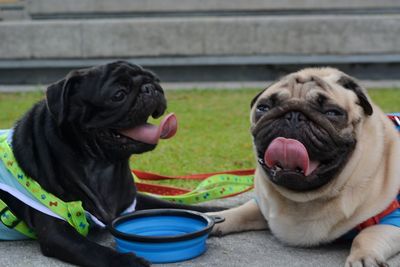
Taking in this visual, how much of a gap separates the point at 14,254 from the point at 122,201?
54 cm

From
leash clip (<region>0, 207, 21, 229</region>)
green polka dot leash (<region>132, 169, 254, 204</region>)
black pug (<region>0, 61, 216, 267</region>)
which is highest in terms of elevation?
black pug (<region>0, 61, 216, 267</region>)

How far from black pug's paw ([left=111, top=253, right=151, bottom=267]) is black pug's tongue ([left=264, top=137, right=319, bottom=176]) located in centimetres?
62

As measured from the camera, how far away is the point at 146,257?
2416mm

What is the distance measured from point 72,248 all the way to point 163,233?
1.45 ft

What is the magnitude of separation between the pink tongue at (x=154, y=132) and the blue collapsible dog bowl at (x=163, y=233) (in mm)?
333

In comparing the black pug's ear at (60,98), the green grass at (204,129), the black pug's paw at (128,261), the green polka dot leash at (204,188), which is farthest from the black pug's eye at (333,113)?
the green grass at (204,129)

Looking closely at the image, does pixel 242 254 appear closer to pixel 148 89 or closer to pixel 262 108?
pixel 262 108

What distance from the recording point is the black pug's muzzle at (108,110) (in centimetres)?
252

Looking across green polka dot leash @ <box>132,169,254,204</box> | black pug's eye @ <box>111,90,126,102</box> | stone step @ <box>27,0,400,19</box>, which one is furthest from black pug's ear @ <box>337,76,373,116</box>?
stone step @ <box>27,0,400,19</box>

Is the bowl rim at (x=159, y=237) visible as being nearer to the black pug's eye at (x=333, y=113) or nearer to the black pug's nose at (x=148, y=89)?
the black pug's nose at (x=148, y=89)

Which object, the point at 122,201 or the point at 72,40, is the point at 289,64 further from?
the point at 122,201

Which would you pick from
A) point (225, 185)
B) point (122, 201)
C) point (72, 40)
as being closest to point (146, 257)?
point (122, 201)

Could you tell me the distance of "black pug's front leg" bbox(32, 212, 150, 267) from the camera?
228 cm

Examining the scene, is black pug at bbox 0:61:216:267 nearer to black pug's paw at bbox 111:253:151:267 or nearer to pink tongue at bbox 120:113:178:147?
pink tongue at bbox 120:113:178:147
